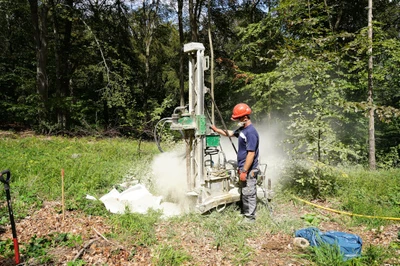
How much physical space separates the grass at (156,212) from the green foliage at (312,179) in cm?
25

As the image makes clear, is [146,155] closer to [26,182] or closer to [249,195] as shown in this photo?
[26,182]

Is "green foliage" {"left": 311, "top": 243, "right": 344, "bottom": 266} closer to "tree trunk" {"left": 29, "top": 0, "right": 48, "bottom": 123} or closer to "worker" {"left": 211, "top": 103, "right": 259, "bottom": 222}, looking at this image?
"worker" {"left": 211, "top": 103, "right": 259, "bottom": 222}

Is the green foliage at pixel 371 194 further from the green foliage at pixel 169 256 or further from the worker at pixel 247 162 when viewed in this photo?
the green foliage at pixel 169 256

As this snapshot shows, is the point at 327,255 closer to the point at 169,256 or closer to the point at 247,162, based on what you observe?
the point at 247,162

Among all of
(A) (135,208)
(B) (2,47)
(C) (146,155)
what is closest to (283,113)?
(C) (146,155)

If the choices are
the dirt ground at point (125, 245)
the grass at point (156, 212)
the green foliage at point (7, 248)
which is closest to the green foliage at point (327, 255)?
the grass at point (156, 212)

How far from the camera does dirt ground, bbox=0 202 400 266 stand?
3.56m

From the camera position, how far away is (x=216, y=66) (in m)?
17.8

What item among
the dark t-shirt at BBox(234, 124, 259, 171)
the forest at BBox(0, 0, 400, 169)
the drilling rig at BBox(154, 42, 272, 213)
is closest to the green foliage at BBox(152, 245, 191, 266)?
the drilling rig at BBox(154, 42, 272, 213)

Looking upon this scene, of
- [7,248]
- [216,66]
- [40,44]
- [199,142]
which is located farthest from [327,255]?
[216,66]

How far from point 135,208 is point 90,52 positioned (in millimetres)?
13899

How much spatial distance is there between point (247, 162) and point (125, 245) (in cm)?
229

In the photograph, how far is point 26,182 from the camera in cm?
554

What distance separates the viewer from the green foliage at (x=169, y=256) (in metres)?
3.48
